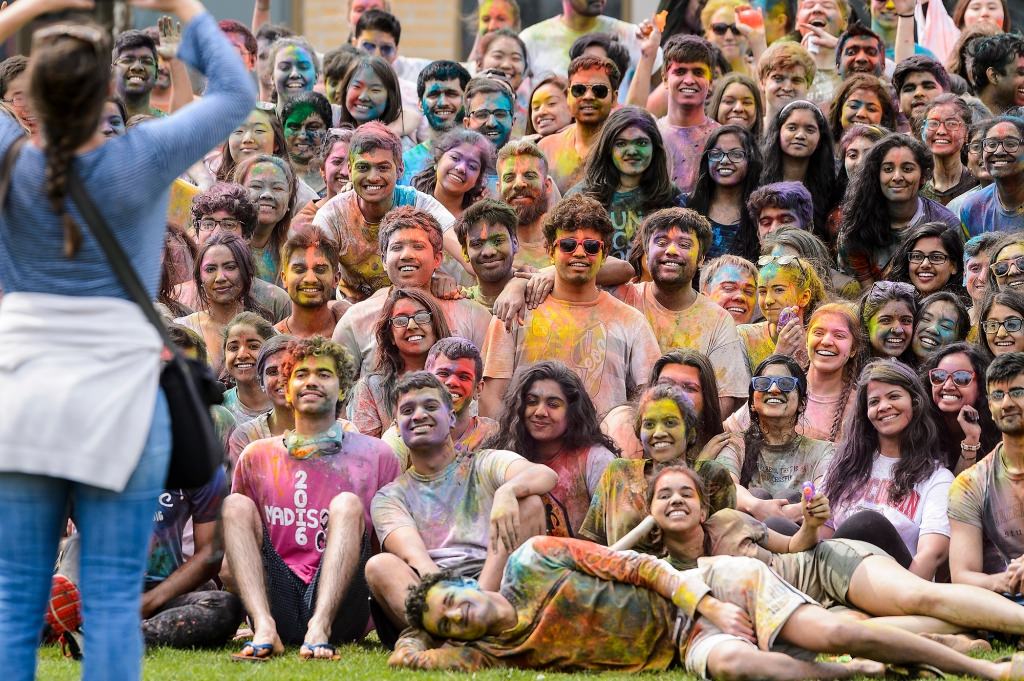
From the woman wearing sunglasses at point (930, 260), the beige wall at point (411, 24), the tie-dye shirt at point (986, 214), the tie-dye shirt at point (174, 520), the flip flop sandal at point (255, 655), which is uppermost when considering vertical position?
the beige wall at point (411, 24)

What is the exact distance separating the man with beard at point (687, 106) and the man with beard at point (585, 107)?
369 millimetres

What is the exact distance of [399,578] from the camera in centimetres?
690

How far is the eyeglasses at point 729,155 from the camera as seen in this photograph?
32.3 ft

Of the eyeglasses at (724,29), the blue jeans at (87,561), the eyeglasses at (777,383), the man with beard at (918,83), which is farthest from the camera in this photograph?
the eyeglasses at (724,29)

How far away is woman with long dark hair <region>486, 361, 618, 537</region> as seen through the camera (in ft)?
24.8

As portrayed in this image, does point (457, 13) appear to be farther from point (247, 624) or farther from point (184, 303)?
point (247, 624)

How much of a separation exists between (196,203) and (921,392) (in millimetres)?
4080

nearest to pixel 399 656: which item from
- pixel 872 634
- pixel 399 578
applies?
pixel 399 578

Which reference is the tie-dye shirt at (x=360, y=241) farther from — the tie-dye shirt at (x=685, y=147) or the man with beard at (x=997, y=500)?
the man with beard at (x=997, y=500)

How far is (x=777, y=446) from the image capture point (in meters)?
7.89

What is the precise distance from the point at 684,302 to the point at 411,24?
11.0 meters

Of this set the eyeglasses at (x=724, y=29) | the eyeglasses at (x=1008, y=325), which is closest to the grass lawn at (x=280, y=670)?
the eyeglasses at (x=1008, y=325)

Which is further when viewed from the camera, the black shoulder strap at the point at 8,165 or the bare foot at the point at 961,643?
the bare foot at the point at 961,643

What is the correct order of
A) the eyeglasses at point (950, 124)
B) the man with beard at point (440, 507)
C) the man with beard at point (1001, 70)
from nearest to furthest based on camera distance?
the man with beard at point (440, 507)
the eyeglasses at point (950, 124)
the man with beard at point (1001, 70)
